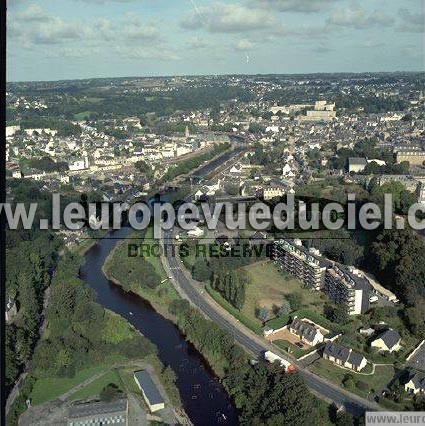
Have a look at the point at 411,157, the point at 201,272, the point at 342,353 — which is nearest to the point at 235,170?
the point at 411,157

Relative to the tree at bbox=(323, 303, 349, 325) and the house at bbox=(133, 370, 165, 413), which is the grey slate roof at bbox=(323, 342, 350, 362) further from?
the house at bbox=(133, 370, 165, 413)

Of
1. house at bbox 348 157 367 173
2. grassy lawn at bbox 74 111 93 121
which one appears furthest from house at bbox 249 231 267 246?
grassy lawn at bbox 74 111 93 121

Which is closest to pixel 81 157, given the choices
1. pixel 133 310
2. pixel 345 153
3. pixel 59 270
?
pixel 345 153

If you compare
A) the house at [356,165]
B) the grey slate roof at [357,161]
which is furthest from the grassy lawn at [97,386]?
the grey slate roof at [357,161]

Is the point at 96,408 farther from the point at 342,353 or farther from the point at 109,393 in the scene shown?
the point at 342,353

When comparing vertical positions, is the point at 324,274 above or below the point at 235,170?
below
